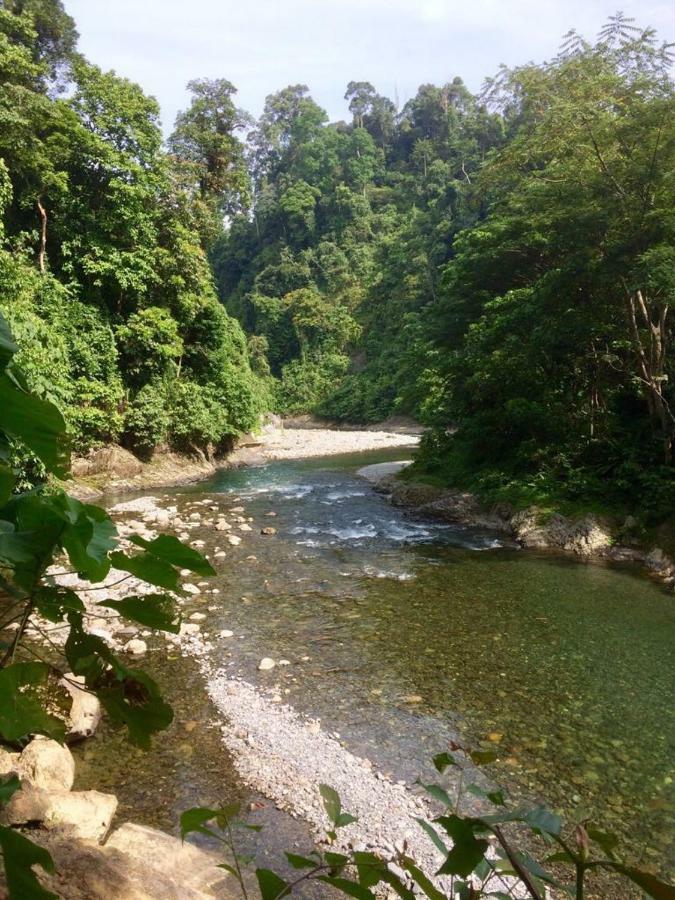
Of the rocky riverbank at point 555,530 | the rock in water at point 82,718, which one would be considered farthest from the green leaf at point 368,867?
the rocky riverbank at point 555,530

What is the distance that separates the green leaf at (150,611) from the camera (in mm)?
877

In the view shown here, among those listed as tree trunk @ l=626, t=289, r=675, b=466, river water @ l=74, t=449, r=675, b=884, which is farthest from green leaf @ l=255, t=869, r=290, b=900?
tree trunk @ l=626, t=289, r=675, b=466

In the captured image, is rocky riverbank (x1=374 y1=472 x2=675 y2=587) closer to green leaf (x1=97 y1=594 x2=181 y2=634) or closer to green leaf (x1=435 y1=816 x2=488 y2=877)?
green leaf (x1=435 y1=816 x2=488 y2=877)

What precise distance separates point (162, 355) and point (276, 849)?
1771 centimetres

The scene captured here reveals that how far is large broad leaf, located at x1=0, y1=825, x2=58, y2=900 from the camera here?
629 millimetres

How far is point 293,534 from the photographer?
455 inches

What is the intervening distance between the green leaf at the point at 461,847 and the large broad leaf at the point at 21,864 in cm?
55

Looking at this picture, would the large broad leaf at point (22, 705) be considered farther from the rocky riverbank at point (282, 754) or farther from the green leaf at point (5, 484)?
the rocky riverbank at point (282, 754)

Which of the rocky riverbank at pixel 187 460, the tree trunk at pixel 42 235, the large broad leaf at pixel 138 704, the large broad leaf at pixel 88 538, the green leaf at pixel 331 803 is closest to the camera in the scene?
the large broad leaf at pixel 88 538

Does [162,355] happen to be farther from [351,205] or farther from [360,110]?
[360,110]

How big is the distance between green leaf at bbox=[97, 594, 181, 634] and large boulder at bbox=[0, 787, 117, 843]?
298cm

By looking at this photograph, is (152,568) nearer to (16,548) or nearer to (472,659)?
(16,548)

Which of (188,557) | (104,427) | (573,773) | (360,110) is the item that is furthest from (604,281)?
(360,110)

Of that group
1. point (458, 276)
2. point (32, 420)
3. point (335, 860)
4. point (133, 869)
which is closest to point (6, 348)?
point (32, 420)
